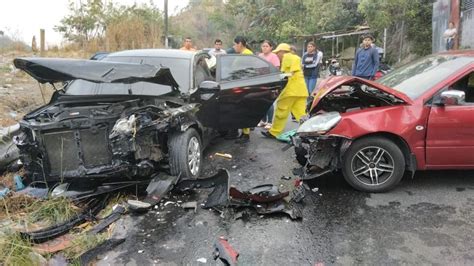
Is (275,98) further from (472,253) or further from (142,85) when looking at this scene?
(472,253)

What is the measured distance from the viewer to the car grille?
4.31m

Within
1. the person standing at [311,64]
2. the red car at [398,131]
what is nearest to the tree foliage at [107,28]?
the person standing at [311,64]

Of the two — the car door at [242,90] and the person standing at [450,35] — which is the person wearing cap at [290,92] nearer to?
the car door at [242,90]

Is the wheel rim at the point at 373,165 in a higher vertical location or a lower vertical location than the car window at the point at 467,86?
lower

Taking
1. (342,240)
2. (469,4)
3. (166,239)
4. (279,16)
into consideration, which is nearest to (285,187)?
(342,240)

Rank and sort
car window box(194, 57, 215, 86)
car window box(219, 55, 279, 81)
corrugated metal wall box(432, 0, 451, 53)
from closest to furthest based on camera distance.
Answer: car window box(194, 57, 215, 86)
car window box(219, 55, 279, 81)
corrugated metal wall box(432, 0, 451, 53)

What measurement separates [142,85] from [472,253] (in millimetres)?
3981

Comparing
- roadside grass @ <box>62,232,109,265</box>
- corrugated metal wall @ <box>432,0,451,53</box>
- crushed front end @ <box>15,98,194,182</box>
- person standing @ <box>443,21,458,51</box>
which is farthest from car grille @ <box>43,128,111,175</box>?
Result: corrugated metal wall @ <box>432,0,451,53</box>

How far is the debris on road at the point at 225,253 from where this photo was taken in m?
3.22

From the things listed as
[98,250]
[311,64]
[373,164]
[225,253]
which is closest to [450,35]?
[311,64]

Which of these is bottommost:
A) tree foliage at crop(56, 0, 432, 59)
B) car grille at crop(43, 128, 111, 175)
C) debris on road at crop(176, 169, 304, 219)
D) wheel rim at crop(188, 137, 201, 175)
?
debris on road at crop(176, 169, 304, 219)

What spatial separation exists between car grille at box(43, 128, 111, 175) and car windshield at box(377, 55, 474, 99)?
11.1 ft

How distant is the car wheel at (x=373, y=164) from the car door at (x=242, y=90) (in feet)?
7.15

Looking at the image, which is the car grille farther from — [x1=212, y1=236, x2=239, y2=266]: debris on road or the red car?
the red car
